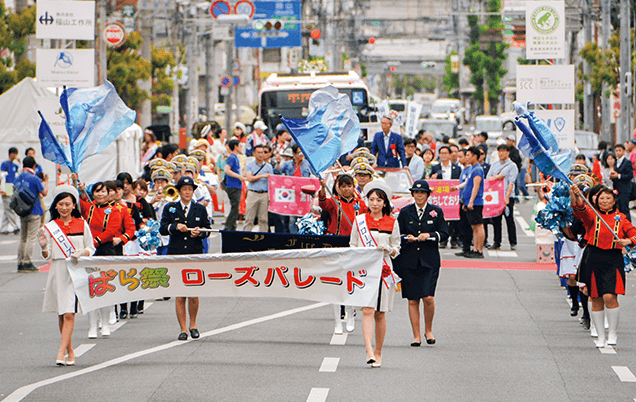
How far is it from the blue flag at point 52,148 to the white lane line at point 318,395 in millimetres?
4513

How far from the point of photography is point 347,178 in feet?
36.4

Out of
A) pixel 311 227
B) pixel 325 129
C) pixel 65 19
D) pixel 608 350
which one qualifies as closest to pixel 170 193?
pixel 311 227

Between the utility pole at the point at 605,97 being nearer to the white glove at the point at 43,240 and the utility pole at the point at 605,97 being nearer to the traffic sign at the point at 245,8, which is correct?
the traffic sign at the point at 245,8

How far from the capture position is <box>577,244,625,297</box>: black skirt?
10234 mm

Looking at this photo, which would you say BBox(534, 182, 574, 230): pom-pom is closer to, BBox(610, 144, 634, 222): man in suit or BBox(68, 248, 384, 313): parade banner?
BBox(68, 248, 384, 313): parade banner

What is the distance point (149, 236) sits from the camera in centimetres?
1142

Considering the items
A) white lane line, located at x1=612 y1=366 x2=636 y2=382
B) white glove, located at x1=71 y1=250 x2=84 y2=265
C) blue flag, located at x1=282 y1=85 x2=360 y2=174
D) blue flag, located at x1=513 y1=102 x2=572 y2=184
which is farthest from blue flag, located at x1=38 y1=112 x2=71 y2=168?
white lane line, located at x1=612 y1=366 x2=636 y2=382

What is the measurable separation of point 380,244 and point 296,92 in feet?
61.2

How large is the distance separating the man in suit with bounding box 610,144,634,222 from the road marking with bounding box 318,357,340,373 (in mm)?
13850

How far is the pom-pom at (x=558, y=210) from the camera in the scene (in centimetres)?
1059

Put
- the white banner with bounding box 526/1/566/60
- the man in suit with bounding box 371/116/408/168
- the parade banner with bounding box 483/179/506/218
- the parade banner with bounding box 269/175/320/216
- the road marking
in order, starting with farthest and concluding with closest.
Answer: the white banner with bounding box 526/1/566/60 < the man in suit with bounding box 371/116/408/168 < the parade banner with bounding box 483/179/506/218 < the parade banner with bounding box 269/175/320/216 < the road marking

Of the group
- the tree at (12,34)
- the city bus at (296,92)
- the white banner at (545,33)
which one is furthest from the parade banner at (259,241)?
the tree at (12,34)

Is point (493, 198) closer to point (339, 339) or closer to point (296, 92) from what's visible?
point (339, 339)

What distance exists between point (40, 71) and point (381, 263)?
43.0ft
